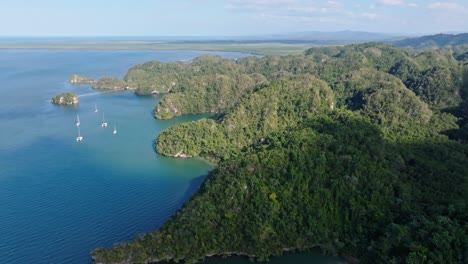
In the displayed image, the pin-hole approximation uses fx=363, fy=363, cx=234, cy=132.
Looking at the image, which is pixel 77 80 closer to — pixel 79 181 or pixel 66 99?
pixel 66 99

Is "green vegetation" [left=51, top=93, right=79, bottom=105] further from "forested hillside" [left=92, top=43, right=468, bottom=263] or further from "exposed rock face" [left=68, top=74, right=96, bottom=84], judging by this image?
"forested hillside" [left=92, top=43, right=468, bottom=263]

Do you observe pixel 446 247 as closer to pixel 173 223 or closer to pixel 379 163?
pixel 379 163

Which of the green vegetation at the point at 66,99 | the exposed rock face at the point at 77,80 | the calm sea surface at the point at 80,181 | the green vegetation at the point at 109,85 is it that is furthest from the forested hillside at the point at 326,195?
the exposed rock face at the point at 77,80

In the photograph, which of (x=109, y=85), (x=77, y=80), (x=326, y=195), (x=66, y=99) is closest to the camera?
(x=326, y=195)

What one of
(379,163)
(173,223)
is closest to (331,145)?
(379,163)

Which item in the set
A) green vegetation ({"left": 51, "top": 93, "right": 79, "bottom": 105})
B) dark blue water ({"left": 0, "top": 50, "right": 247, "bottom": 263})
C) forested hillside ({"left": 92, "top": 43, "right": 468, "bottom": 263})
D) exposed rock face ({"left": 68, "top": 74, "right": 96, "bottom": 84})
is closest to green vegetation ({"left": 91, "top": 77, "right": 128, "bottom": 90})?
exposed rock face ({"left": 68, "top": 74, "right": 96, "bottom": 84})

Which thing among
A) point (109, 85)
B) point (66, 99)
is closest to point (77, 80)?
point (109, 85)

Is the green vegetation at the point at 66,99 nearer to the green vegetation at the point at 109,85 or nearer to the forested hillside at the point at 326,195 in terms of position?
the green vegetation at the point at 109,85
